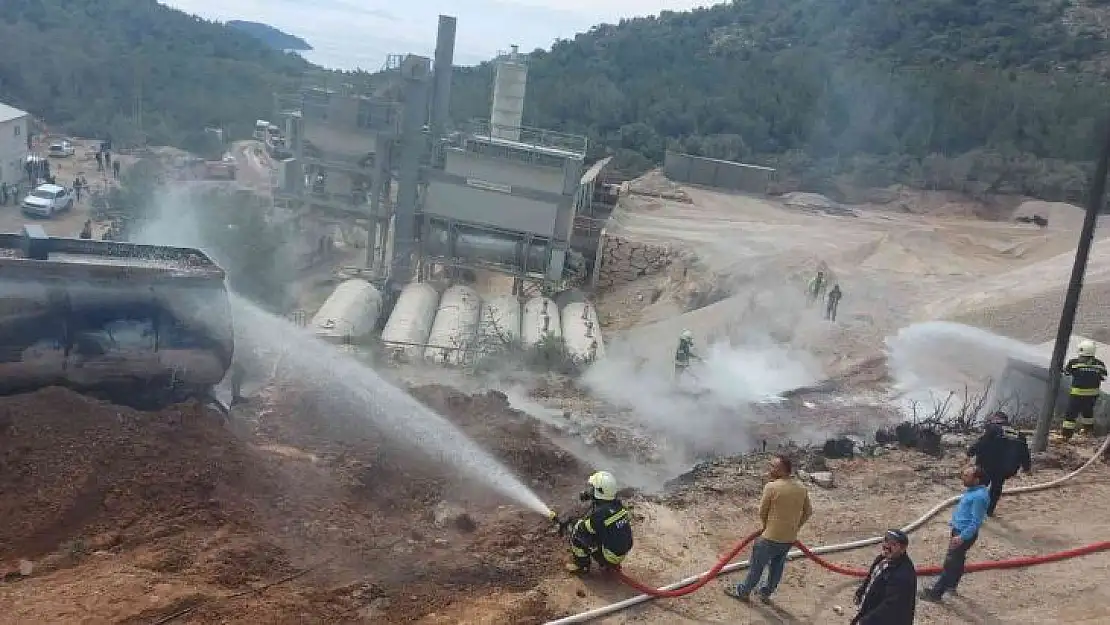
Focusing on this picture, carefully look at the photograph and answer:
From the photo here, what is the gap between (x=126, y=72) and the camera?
79.2 m

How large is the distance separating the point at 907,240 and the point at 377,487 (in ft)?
99.7

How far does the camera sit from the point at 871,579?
684 cm

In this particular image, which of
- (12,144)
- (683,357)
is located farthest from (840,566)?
(12,144)

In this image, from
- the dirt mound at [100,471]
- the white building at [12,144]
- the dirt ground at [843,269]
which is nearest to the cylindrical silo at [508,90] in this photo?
the dirt ground at [843,269]

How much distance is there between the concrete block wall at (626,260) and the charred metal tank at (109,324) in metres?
23.8

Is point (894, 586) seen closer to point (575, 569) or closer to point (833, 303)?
point (575, 569)

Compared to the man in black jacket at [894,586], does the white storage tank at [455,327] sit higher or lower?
lower

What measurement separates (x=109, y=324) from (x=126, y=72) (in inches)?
3136

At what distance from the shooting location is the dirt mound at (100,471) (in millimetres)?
8172

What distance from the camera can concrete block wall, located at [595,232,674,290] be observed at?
33.5m

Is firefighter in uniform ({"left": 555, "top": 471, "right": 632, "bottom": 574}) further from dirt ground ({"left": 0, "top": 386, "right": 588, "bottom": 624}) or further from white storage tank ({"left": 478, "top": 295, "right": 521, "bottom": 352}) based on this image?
white storage tank ({"left": 478, "top": 295, "right": 521, "bottom": 352})

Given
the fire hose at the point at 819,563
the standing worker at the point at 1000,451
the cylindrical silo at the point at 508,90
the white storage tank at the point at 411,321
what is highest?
the cylindrical silo at the point at 508,90

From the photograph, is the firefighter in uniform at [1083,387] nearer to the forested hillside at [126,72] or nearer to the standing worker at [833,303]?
the standing worker at [833,303]

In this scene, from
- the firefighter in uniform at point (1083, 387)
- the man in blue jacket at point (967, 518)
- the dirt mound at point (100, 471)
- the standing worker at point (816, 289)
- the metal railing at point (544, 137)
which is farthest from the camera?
the metal railing at point (544, 137)
